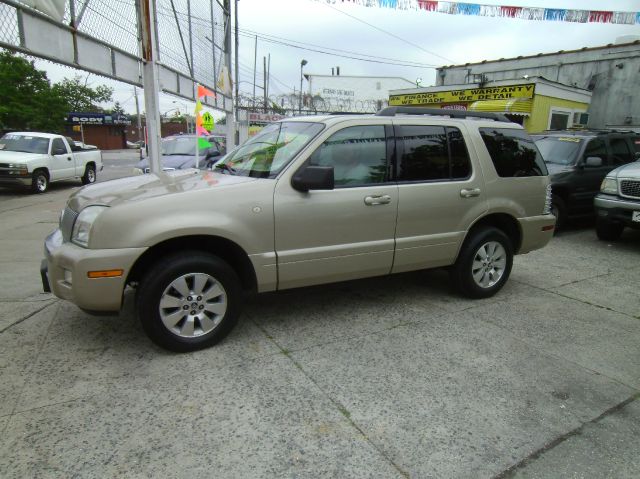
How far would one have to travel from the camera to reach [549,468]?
93.4 inches

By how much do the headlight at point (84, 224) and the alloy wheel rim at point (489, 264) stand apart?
3438mm

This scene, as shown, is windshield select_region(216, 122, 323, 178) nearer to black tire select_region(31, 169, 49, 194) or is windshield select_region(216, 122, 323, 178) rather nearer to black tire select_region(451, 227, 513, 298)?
black tire select_region(451, 227, 513, 298)

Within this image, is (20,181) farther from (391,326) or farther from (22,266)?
(391,326)

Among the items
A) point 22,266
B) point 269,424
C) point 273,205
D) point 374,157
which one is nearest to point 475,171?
point 374,157

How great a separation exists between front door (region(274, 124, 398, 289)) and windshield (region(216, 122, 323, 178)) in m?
0.18

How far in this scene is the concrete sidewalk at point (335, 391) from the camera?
238 cm

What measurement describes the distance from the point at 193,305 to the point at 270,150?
1.50 m

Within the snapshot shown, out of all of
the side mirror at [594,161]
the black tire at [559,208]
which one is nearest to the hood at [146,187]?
the black tire at [559,208]

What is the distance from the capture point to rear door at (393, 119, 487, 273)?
160 inches

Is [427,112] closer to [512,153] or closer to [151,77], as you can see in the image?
[512,153]

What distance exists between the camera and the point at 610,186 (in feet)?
23.6

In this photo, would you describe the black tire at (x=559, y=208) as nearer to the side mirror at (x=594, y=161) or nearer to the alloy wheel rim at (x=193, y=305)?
the side mirror at (x=594, y=161)

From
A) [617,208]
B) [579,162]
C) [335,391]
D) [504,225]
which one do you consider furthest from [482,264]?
[579,162]

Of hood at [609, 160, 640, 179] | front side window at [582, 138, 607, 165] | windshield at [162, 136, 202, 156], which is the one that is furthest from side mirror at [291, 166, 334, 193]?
windshield at [162, 136, 202, 156]
